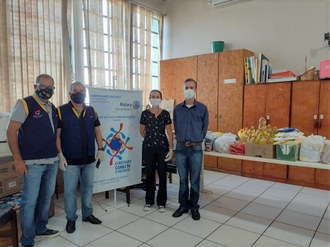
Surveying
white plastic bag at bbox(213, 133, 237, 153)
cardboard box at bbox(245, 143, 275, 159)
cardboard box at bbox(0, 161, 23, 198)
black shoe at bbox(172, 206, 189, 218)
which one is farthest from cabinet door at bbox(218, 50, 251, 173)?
cardboard box at bbox(0, 161, 23, 198)

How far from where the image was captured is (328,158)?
2469 mm

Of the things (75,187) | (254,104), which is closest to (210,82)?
(254,104)

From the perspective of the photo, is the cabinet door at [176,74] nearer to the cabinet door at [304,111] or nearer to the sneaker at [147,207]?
the cabinet door at [304,111]

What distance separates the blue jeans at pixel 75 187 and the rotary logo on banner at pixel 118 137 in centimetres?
21

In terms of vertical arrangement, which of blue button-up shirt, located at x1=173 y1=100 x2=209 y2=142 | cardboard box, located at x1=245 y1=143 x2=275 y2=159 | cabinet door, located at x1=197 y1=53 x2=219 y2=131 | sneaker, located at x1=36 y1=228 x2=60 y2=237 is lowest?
sneaker, located at x1=36 y1=228 x2=60 y2=237

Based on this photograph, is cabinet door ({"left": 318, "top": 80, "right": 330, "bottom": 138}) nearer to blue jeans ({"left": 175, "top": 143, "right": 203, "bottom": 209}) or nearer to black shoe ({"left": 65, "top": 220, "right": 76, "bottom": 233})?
blue jeans ({"left": 175, "top": 143, "right": 203, "bottom": 209})

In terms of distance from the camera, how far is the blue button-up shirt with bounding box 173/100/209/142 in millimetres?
2791

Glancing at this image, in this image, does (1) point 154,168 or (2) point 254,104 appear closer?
(1) point 154,168

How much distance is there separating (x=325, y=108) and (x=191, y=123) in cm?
239

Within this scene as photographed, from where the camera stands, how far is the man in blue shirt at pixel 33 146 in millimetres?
2068

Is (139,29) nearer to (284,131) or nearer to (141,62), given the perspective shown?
(141,62)

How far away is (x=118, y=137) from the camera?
3117mm

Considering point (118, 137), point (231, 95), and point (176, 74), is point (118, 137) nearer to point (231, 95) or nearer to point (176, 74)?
point (231, 95)

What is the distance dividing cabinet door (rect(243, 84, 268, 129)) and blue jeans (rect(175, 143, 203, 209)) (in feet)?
6.62
